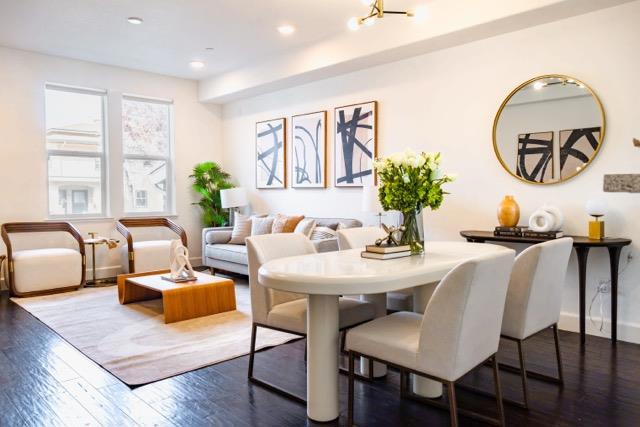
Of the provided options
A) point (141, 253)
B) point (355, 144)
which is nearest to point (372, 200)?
point (355, 144)

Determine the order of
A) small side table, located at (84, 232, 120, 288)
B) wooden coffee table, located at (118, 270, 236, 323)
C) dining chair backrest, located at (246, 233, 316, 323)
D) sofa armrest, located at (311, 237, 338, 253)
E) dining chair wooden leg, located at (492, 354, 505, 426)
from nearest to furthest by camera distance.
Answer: dining chair wooden leg, located at (492, 354, 505, 426)
dining chair backrest, located at (246, 233, 316, 323)
wooden coffee table, located at (118, 270, 236, 323)
sofa armrest, located at (311, 237, 338, 253)
small side table, located at (84, 232, 120, 288)

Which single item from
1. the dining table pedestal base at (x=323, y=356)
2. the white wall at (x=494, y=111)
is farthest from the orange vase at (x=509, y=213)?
the dining table pedestal base at (x=323, y=356)

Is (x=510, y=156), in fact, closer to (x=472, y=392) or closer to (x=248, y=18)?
(x=472, y=392)

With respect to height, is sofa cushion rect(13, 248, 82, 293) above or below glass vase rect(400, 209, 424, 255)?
below

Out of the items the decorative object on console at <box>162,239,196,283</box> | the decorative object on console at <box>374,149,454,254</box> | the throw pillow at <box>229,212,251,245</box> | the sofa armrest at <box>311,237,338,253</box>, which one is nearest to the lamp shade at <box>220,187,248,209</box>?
the throw pillow at <box>229,212,251,245</box>

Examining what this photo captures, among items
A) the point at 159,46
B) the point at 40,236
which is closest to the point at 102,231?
the point at 40,236

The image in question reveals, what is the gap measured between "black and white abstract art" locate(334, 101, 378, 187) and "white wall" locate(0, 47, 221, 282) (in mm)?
2681

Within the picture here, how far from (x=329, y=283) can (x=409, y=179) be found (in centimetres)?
89

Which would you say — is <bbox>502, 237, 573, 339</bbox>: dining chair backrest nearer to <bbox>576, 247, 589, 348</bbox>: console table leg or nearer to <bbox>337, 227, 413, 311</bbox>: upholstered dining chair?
<bbox>337, 227, 413, 311</bbox>: upholstered dining chair

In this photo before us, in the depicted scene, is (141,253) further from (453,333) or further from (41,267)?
(453,333)

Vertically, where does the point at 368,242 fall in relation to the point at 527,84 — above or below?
below

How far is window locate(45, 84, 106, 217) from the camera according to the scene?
5.85m

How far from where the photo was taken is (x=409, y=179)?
2453 mm

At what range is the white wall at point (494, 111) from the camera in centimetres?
346
